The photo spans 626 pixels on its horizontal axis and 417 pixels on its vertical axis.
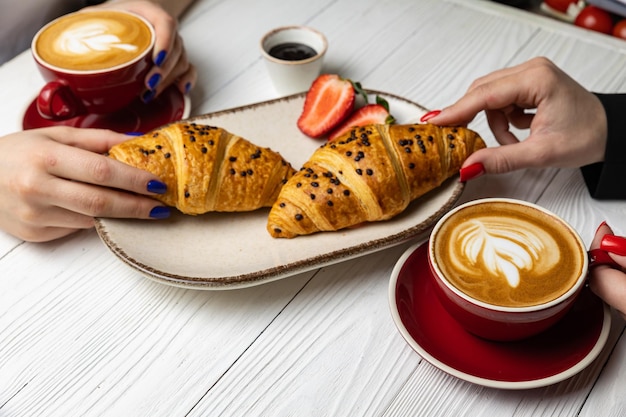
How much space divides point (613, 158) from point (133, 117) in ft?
3.49

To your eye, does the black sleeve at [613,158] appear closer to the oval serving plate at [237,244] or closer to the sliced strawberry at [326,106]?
the oval serving plate at [237,244]

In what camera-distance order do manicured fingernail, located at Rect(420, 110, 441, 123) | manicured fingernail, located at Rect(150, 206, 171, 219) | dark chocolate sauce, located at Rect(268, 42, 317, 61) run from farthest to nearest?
1. dark chocolate sauce, located at Rect(268, 42, 317, 61)
2. manicured fingernail, located at Rect(420, 110, 441, 123)
3. manicured fingernail, located at Rect(150, 206, 171, 219)

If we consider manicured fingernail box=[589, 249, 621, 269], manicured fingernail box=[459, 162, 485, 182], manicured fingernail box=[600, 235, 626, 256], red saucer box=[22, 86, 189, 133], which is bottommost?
red saucer box=[22, 86, 189, 133]

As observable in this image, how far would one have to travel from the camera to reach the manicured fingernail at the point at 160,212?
1115 mm

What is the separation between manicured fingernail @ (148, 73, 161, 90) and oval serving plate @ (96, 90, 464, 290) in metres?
0.38

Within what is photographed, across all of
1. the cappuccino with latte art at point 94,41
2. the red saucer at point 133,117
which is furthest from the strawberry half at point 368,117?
the cappuccino with latte art at point 94,41

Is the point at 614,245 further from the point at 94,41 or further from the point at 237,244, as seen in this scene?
the point at 94,41

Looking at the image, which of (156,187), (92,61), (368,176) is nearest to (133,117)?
(92,61)

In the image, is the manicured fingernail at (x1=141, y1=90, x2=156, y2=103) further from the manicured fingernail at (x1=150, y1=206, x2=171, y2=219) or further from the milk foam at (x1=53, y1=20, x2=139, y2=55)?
the manicured fingernail at (x1=150, y1=206, x2=171, y2=219)

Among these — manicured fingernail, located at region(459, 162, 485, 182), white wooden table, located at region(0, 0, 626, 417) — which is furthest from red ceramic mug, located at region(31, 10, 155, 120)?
manicured fingernail, located at region(459, 162, 485, 182)

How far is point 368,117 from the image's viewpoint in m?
1.30

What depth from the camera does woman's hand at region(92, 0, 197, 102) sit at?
1.37m

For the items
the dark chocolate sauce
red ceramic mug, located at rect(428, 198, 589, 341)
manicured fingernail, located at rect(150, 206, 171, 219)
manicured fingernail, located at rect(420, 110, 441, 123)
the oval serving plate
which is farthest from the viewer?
the dark chocolate sauce

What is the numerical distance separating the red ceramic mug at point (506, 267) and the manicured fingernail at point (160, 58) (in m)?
0.77
